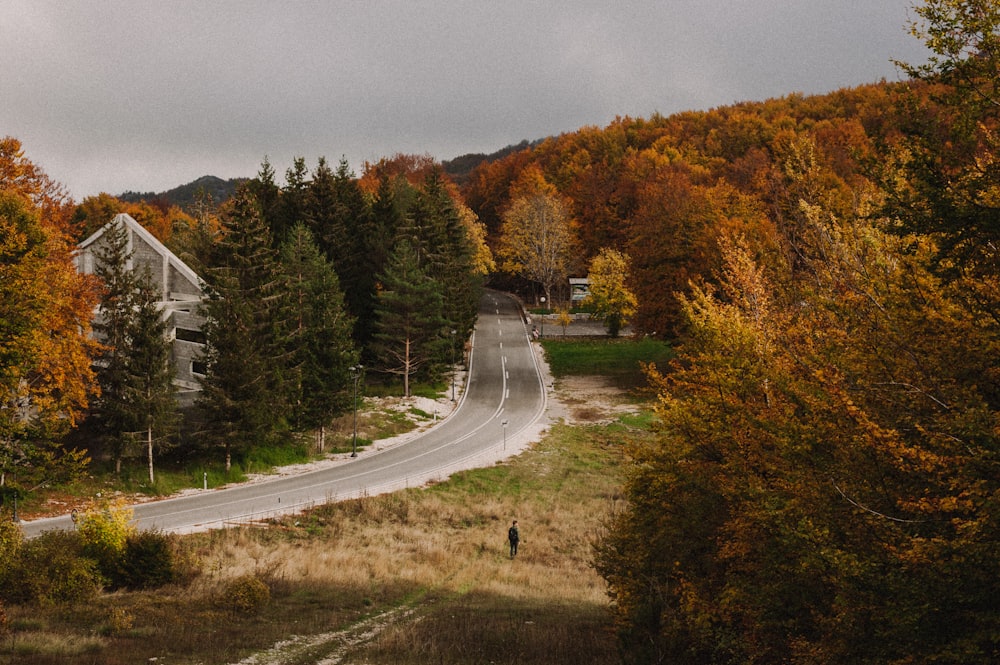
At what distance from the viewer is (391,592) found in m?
19.9

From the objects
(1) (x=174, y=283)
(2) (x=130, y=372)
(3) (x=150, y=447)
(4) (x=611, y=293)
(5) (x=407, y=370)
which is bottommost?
(3) (x=150, y=447)

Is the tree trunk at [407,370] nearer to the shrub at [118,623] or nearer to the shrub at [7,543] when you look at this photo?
the shrub at [7,543]

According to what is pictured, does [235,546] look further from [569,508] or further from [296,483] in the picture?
[569,508]

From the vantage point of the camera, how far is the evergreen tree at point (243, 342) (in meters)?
31.7

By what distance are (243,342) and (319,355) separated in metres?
5.45

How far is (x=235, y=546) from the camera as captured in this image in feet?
76.9

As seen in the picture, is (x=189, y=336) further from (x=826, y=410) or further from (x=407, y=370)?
(x=826, y=410)

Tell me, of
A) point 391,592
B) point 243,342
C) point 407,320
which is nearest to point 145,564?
point 391,592

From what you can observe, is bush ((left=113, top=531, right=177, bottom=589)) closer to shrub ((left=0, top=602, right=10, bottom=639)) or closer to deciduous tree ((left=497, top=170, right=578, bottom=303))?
shrub ((left=0, top=602, right=10, bottom=639))

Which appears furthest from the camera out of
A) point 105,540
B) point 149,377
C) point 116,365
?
point 116,365

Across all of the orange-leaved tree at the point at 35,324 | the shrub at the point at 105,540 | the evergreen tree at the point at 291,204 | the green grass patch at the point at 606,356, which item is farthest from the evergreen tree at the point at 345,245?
the shrub at the point at 105,540

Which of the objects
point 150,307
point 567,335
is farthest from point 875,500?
point 567,335

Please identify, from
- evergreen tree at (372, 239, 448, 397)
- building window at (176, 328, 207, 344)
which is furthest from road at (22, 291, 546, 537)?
building window at (176, 328, 207, 344)

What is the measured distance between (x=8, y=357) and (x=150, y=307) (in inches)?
585
